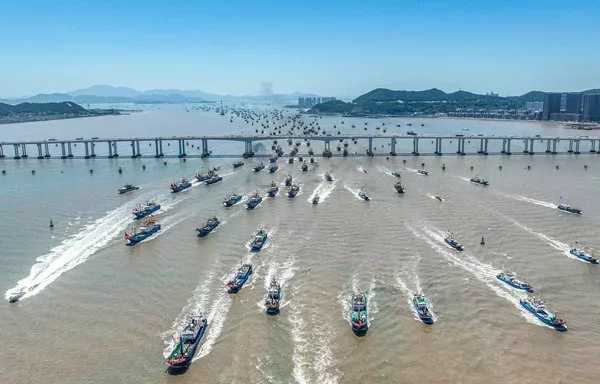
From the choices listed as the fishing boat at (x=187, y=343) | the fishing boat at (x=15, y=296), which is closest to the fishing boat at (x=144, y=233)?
the fishing boat at (x=15, y=296)

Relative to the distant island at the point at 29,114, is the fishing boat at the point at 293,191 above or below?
below

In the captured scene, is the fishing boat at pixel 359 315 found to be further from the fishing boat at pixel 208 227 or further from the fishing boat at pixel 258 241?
the fishing boat at pixel 208 227

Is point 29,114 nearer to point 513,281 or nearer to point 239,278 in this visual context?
point 239,278

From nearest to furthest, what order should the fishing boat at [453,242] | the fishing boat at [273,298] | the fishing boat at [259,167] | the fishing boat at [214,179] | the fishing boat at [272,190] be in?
the fishing boat at [273,298] < the fishing boat at [453,242] < the fishing boat at [272,190] < the fishing boat at [214,179] < the fishing boat at [259,167]

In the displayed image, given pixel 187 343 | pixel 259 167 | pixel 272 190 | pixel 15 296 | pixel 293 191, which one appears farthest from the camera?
pixel 259 167

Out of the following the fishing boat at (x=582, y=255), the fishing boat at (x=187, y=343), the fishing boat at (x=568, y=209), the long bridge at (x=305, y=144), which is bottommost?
the fishing boat at (x=187, y=343)

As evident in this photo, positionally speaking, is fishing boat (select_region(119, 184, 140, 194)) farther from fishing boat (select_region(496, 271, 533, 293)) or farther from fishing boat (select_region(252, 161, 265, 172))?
fishing boat (select_region(496, 271, 533, 293))

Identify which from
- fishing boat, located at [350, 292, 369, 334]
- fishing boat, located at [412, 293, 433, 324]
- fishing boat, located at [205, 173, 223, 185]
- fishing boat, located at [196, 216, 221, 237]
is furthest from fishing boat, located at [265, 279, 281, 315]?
fishing boat, located at [205, 173, 223, 185]

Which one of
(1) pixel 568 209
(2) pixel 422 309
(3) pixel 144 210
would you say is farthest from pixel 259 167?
(2) pixel 422 309
